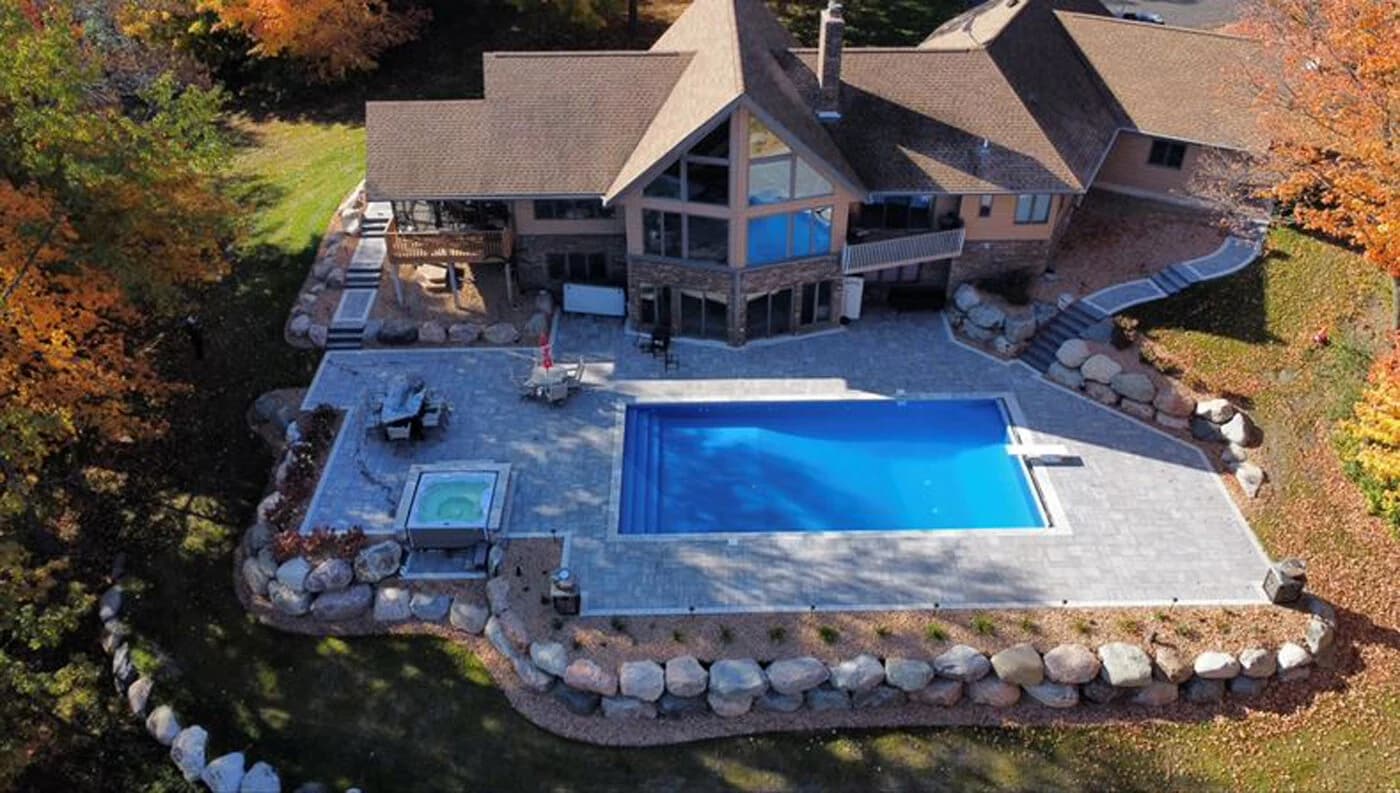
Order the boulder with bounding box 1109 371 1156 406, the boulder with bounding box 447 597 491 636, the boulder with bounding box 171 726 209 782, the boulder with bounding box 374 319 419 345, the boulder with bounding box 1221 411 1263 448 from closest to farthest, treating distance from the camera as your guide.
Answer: the boulder with bounding box 171 726 209 782, the boulder with bounding box 447 597 491 636, the boulder with bounding box 1221 411 1263 448, the boulder with bounding box 1109 371 1156 406, the boulder with bounding box 374 319 419 345

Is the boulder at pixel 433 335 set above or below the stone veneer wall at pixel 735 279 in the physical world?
below

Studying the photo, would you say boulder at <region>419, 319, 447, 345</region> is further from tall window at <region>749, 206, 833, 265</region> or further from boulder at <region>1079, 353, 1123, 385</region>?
boulder at <region>1079, 353, 1123, 385</region>

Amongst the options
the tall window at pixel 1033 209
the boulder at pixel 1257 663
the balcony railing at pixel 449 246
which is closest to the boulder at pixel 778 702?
the boulder at pixel 1257 663

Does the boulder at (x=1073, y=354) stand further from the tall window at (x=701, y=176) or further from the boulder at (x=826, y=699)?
the boulder at (x=826, y=699)

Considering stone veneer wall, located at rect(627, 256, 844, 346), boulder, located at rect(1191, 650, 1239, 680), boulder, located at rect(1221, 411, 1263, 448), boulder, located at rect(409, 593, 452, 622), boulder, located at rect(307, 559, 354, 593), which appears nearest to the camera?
boulder, located at rect(1191, 650, 1239, 680)

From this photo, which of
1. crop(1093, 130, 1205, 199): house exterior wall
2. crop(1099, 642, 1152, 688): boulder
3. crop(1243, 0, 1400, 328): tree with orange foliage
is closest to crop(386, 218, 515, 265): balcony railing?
crop(1099, 642, 1152, 688): boulder

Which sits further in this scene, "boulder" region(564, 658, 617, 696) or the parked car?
the parked car
